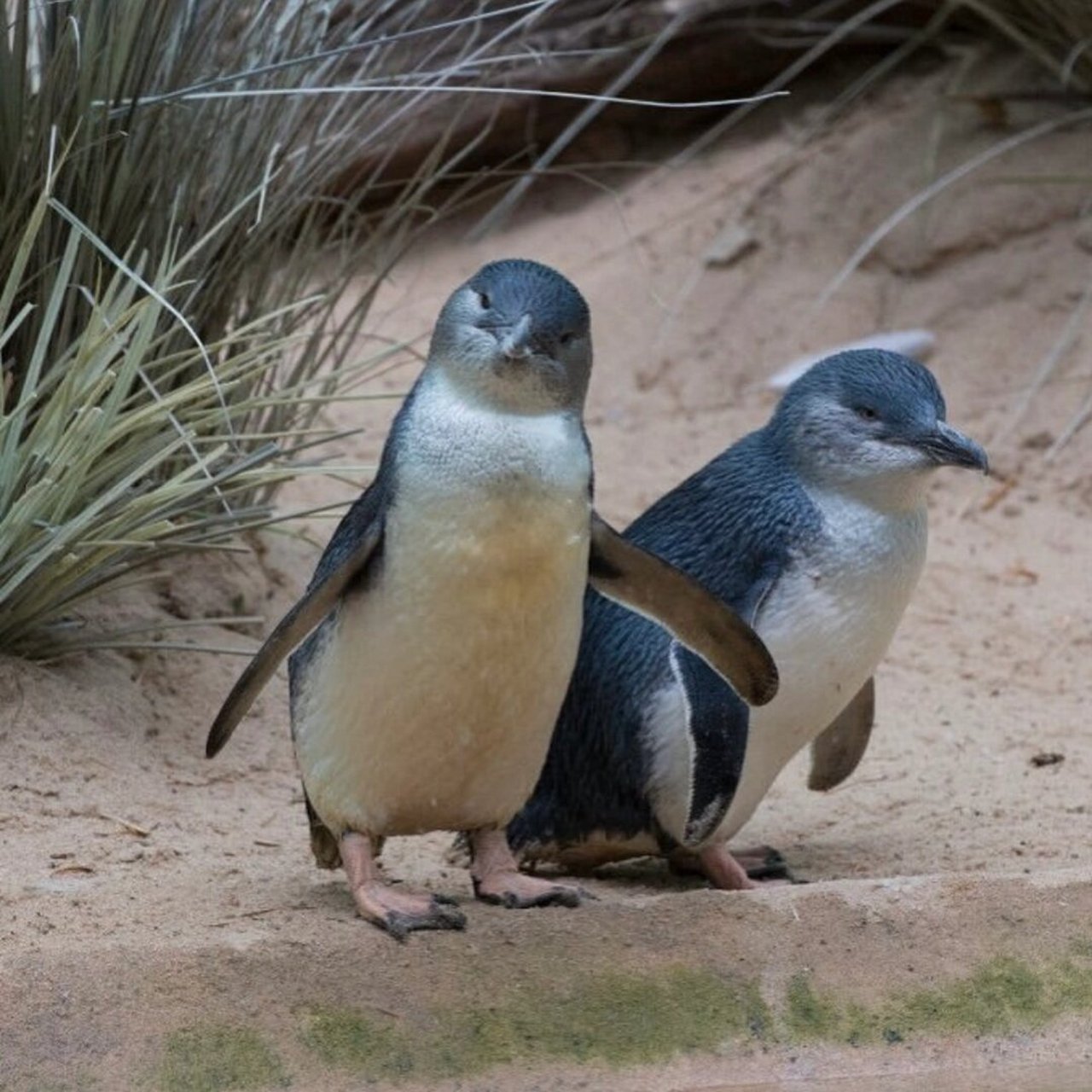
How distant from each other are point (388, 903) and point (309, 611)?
44 centimetres

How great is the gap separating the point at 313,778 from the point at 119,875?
1.51ft

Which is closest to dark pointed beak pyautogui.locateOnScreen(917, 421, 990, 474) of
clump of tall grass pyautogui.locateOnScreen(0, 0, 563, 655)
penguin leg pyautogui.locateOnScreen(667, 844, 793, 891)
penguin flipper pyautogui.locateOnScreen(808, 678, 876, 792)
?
penguin flipper pyautogui.locateOnScreen(808, 678, 876, 792)

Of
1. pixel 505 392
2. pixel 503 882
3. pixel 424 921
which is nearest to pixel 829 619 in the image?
pixel 503 882

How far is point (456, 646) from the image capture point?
3.40 m

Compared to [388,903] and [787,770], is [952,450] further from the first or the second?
[787,770]

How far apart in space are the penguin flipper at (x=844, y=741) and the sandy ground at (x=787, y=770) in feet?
0.47

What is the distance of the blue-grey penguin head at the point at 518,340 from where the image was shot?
336 centimetres

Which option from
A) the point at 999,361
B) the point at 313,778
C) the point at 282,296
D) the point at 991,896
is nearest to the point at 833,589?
the point at 991,896

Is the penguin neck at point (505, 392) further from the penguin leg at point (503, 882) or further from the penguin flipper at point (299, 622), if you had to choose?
the penguin leg at point (503, 882)

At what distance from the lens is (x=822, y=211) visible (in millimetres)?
7555

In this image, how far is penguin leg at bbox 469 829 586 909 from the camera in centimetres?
354

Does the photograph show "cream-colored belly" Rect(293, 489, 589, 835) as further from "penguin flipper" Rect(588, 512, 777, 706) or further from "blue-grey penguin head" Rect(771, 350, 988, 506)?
"blue-grey penguin head" Rect(771, 350, 988, 506)

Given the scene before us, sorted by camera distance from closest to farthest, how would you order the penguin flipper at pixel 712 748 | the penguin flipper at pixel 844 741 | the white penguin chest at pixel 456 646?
the white penguin chest at pixel 456 646
the penguin flipper at pixel 712 748
the penguin flipper at pixel 844 741

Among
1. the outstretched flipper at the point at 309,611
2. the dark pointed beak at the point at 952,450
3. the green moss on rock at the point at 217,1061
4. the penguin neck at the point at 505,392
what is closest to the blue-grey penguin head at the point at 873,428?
the dark pointed beak at the point at 952,450
